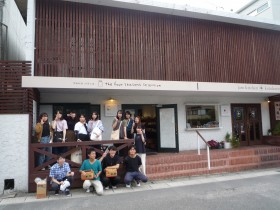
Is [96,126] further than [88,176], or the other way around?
[96,126]

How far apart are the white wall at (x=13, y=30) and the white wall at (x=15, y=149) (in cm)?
342

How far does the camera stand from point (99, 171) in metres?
6.61

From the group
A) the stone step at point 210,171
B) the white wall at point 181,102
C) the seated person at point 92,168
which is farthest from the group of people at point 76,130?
the white wall at point 181,102

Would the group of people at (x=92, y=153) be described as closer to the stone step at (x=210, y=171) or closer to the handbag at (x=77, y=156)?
the handbag at (x=77, y=156)

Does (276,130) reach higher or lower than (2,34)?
lower

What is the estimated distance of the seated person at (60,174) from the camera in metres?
6.25

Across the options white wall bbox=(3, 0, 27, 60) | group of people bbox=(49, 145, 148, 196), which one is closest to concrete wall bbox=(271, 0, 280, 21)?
group of people bbox=(49, 145, 148, 196)

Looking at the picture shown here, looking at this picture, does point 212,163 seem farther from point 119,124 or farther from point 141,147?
point 119,124

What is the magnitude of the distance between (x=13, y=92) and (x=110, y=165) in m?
3.40

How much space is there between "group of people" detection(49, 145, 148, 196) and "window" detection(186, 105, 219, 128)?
14.9 feet

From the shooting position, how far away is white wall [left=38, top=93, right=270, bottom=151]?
30.6ft

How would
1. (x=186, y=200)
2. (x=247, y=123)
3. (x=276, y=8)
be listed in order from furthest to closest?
(x=276, y=8)
(x=247, y=123)
(x=186, y=200)

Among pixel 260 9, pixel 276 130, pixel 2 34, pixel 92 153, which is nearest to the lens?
pixel 92 153

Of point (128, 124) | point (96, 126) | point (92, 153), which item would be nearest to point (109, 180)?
point (92, 153)
